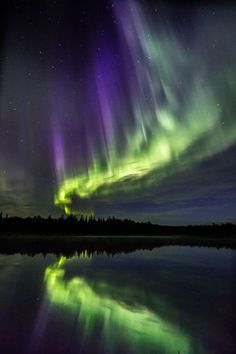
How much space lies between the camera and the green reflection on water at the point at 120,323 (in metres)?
8.37

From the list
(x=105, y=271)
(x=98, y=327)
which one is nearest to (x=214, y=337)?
(x=98, y=327)

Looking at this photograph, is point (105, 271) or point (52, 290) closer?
point (52, 290)

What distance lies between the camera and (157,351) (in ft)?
26.1

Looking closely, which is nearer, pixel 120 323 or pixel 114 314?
pixel 120 323

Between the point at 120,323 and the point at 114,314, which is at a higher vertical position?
the point at 114,314

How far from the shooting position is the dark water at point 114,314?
8352 mm

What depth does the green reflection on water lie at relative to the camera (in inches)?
329

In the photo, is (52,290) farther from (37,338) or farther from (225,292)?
(225,292)

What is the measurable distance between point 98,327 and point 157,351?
96.0 inches

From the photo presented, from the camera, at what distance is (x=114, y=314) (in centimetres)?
1131

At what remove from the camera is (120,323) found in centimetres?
1024

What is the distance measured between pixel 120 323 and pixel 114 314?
1102mm

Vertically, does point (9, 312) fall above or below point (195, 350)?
above

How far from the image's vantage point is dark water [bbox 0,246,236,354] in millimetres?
8352
